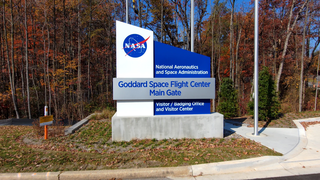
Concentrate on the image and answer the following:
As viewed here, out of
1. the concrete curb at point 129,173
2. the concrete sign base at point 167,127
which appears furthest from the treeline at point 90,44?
the concrete curb at point 129,173

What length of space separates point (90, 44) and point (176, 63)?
59.3ft

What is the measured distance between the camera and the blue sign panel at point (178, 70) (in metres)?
6.79

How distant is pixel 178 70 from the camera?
22.5 ft

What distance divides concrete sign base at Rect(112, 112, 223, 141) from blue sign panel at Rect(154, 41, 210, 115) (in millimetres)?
317

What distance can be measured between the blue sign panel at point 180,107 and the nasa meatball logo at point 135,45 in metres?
1.91

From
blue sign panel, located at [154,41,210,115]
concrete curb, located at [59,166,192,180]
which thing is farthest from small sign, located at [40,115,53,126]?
blue sign panel, located at [154,41,210,115]

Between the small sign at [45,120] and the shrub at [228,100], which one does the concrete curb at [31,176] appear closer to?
the small sign at [45,120]

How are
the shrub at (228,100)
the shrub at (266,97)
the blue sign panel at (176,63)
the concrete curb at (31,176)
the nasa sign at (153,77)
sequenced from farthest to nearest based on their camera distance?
the shrub at (228,100), the shrub at (266,97), the blue sign panel at (176,63), the nasa sign at (153,77), the concrete curb at (31,176)

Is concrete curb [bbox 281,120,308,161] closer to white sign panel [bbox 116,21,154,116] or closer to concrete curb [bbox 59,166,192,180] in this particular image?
concrete curb [bbox 59,166,192,180]

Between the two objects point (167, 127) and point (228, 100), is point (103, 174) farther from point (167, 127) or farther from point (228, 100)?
point (228, 100)

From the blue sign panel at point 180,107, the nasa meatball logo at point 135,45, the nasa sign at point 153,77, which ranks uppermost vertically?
the nasa meatball logo at point 135,45

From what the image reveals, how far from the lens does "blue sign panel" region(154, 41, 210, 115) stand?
679 centimetres

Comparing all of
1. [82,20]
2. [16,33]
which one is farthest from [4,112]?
→ [82,20]

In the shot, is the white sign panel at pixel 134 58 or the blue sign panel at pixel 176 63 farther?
the blue sign panel at pixel 176 63
